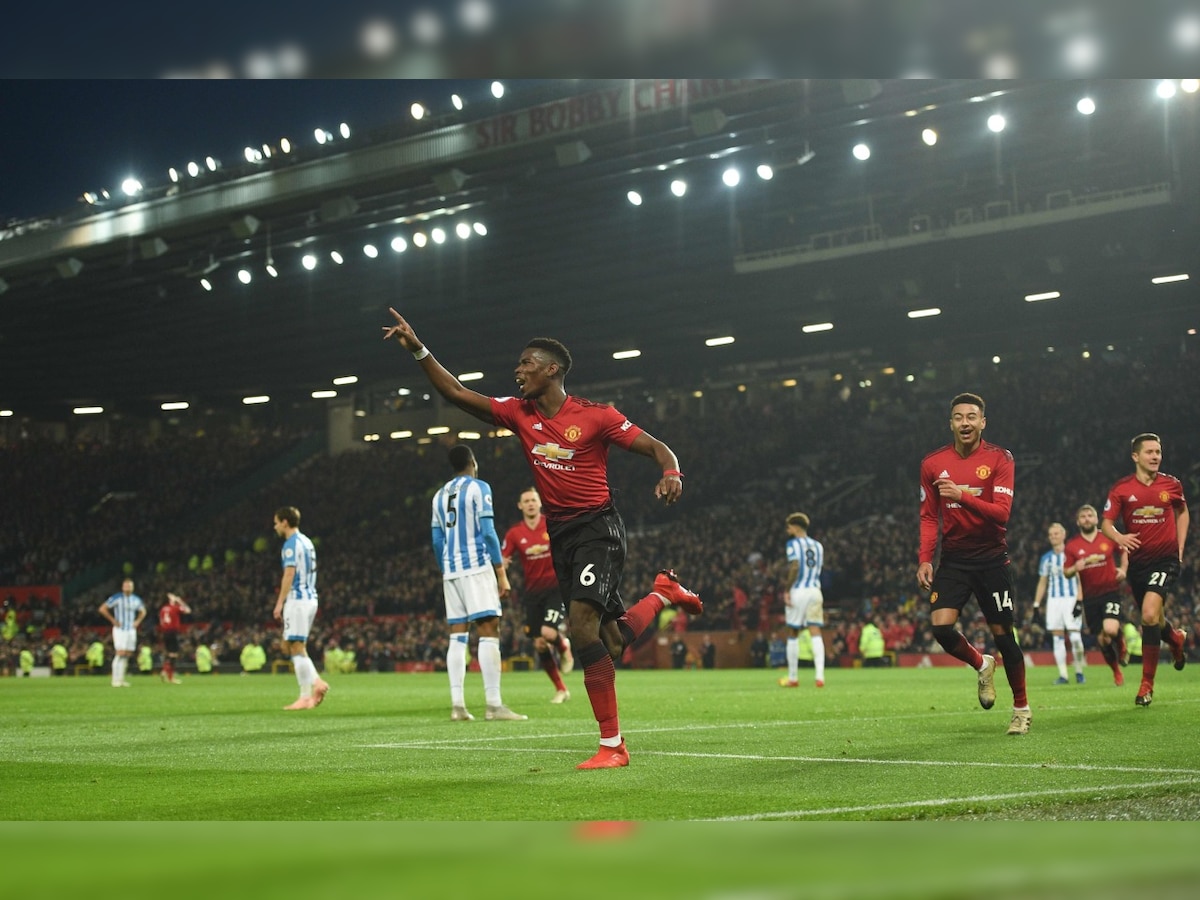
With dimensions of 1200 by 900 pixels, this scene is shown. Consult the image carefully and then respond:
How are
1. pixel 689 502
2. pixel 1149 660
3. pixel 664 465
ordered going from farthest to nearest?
1. pixel 689 502
2. pixel 1149 660
3. pixel 664 465

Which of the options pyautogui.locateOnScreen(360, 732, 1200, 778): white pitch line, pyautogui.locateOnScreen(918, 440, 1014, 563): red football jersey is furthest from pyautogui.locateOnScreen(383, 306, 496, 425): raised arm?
pyautogui.locateOnScreen(918, 440, 1014, 563): red football jersey


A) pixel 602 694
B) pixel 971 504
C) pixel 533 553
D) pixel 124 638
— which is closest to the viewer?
pixel 602 694

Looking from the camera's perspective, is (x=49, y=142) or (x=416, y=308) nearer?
(x=49, y=142)

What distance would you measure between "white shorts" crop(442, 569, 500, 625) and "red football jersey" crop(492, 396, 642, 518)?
437 centimetres

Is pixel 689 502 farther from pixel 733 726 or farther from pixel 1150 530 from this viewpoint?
pixel 733 726

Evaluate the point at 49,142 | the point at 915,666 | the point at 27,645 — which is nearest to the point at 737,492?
the point at 915,666

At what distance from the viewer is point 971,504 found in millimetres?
8727

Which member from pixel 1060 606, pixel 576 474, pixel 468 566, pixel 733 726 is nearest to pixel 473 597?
pixel 468 566

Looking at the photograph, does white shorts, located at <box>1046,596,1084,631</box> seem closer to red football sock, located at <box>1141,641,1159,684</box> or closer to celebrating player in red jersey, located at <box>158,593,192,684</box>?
red football sock, located at <box>1141,641,1159,684</box>

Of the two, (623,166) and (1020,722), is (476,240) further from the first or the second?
(1020,722)

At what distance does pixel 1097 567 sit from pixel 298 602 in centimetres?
927

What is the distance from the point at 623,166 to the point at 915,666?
13.0m

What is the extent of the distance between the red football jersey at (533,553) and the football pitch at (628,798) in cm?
127

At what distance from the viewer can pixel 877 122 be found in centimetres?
2759
